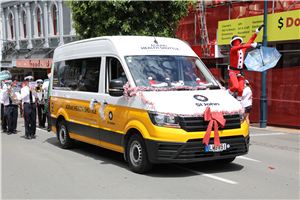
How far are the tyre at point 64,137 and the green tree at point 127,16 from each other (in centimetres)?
A: 684

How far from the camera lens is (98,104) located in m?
7.58

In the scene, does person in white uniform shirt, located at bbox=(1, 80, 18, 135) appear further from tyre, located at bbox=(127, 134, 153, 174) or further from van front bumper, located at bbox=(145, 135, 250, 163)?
van front bumper, located at bbox=(145, 135, 250, 163)

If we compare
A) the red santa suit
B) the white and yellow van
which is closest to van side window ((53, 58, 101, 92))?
the white and yellow van

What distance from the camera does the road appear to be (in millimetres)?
5371

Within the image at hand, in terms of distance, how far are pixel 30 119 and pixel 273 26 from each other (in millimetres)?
9361

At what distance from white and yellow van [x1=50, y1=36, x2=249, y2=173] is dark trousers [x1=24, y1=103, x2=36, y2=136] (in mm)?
2938

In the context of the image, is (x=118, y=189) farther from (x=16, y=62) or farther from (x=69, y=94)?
(x=16, y=62)

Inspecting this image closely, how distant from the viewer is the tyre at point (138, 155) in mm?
6207

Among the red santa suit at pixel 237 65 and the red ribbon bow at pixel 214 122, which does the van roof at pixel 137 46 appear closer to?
the red santa suit at pixel 237 65

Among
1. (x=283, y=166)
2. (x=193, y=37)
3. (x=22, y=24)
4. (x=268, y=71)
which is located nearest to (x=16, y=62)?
(x=22, y=24)

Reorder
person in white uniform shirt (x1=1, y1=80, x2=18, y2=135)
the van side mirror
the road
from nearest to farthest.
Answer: the road → the van side mirror → person in white uniform shirt (x1=1, y1=80, x2=18, y2=135)

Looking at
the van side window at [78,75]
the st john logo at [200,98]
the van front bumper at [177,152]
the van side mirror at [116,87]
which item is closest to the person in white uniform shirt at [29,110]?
the van side window at [78,75]

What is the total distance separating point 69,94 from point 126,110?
269cm

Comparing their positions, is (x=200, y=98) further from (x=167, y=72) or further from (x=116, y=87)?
(x=116, y=87)
